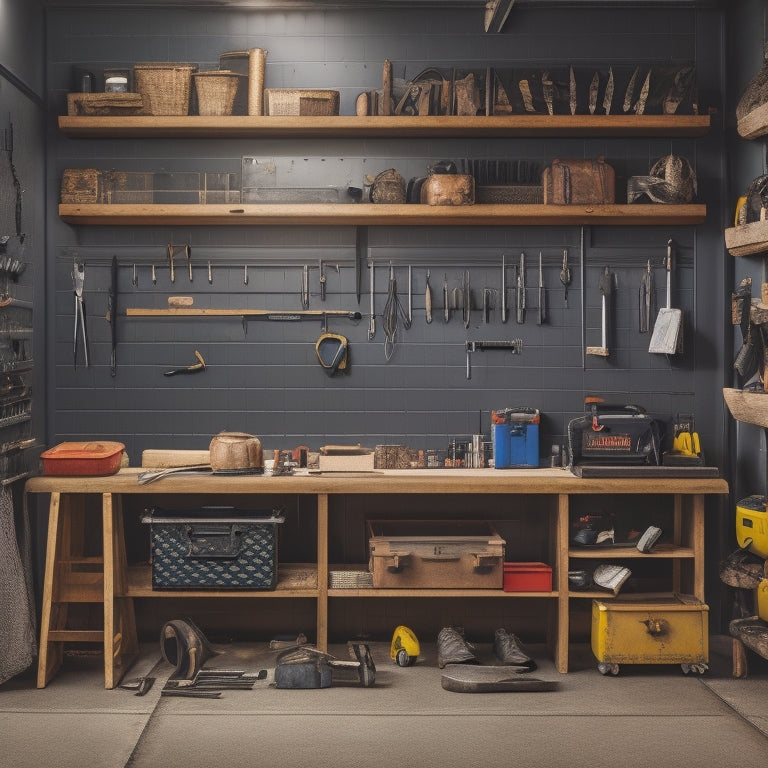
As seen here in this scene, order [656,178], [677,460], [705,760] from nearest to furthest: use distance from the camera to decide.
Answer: [705,760], [677,460], [656,178]

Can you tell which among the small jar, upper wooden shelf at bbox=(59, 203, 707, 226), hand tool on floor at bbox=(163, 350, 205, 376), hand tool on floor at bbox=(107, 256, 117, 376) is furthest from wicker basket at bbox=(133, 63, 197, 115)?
hand tool on floor at bbox=(163, 350, 205, 376)

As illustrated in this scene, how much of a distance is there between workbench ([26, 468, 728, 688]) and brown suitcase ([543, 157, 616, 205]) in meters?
1.51

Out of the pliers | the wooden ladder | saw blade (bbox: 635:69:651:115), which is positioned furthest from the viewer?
the pliers

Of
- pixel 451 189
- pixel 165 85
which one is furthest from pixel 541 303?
pixel 165 85

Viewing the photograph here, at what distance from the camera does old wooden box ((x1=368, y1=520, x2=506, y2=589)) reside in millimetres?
4484

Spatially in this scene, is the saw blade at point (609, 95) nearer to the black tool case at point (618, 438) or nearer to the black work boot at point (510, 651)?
the black tool case at point (618, 438)

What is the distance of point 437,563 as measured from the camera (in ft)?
14.8

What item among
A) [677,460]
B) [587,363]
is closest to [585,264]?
[587,363]

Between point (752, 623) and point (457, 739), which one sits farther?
point (752, 623)

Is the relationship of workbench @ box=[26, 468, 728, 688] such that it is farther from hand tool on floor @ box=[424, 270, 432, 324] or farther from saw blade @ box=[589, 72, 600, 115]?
saw blade @ box=[589, 72, 600, 115]

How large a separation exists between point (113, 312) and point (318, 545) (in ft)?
5.99

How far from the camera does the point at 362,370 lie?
5.16 m

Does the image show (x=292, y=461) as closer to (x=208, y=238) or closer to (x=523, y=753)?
(x=208, y=238)

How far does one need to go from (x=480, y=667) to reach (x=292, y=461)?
4.93 ft
